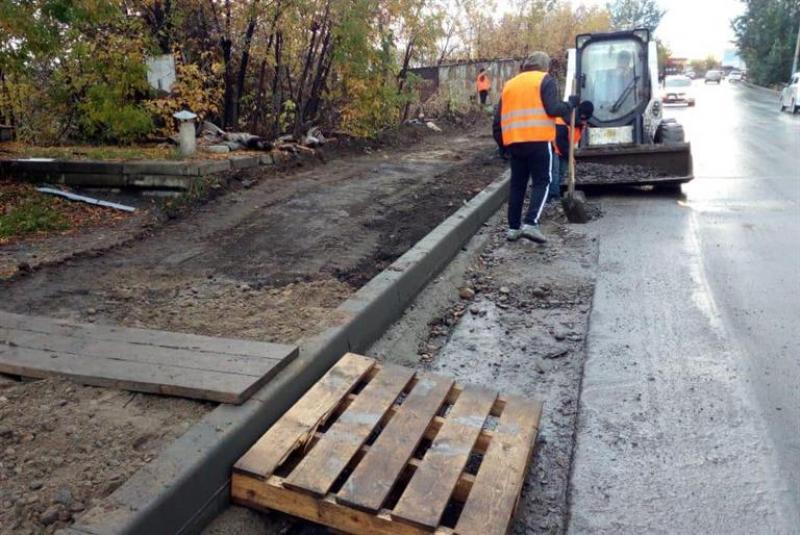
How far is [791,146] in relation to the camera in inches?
611

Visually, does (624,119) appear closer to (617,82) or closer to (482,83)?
(617,82)

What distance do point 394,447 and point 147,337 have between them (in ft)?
5.36

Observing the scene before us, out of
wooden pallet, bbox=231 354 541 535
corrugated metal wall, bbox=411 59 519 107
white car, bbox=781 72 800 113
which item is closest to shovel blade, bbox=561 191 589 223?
wooden pallet, bbox=231 354 541 535

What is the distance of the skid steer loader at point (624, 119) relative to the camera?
32.0 feet

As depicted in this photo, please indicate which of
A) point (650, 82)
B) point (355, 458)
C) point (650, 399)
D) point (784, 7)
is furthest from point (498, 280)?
point (784, 7)

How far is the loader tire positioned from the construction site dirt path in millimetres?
3171

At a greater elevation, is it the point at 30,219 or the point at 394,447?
the point at 30,219

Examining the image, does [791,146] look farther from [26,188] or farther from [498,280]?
[26,188]

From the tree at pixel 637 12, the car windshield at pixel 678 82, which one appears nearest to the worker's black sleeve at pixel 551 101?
the car windshield at pixel 678 82

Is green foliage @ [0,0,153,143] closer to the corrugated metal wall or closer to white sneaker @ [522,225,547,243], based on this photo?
white sneaker @ [522,225,547,243]

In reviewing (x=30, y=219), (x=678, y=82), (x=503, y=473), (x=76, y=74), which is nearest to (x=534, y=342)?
(x=503, y=473)

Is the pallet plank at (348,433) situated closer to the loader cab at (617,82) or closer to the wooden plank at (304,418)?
the wooden plank at (304,418)

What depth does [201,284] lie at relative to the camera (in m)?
5.07

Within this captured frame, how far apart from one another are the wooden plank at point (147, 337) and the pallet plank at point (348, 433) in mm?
533
